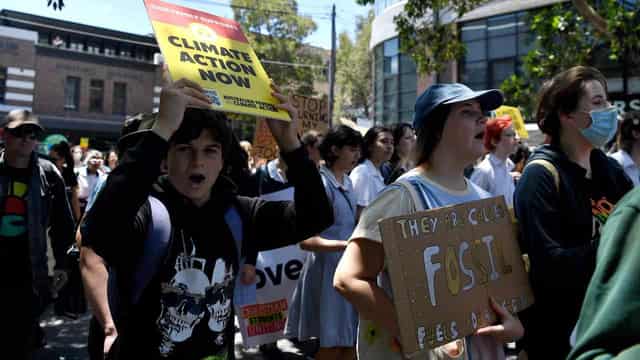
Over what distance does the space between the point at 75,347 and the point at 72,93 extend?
110 feet

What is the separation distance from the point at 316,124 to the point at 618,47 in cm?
550

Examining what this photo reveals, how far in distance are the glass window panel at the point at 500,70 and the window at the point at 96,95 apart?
2428cm

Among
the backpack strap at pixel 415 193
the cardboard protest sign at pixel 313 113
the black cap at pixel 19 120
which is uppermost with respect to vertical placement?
the cardboard protest sign at pixel 313 113

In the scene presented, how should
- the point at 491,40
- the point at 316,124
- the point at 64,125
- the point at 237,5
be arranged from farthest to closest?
the point at 64,125 → the point at 237,5 → the point at 491,40 → the point at 316,124

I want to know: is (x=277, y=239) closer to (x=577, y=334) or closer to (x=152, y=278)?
(x=152, y=278)

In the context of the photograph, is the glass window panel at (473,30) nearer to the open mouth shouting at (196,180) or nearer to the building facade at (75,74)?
the building facade at (75,74)

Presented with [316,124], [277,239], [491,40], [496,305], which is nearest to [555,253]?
[496,305]

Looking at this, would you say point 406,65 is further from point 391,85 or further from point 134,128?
point 134,128

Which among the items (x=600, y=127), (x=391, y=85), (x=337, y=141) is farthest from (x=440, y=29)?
(x=391, y=85)

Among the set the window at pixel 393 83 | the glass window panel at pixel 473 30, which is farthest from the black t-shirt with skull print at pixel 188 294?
the window at pixel 393 83

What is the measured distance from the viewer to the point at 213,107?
2016mm

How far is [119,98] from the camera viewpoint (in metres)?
37.3

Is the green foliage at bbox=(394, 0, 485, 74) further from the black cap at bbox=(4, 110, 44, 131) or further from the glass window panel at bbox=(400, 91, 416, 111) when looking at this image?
the glass window panel at bbox=(400, 91, 416, 111)

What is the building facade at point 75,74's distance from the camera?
32.6 meters
